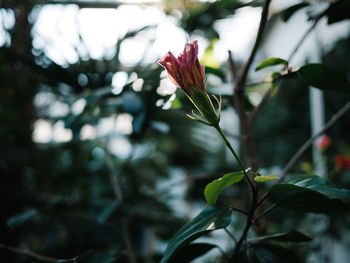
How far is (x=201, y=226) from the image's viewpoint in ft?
1.36

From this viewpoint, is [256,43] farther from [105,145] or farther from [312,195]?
[105,145]

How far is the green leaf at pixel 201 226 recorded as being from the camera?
15.5 inches

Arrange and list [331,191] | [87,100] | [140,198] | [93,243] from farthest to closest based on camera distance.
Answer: [140,198], [93,243], [87,100], [331,191]

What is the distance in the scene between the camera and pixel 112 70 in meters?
1.21

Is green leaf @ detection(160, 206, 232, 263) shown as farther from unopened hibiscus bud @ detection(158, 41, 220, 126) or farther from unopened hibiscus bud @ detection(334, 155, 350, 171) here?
unopened hibiscus bud @ detection(334, 155, 350, 171)

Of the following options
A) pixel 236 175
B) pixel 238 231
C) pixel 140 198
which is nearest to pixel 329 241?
pixel 238 231

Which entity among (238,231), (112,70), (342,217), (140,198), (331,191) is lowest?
(238,231)

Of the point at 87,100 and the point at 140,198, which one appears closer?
the point at 87,100

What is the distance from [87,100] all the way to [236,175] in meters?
0.41

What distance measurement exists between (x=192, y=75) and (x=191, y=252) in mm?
327

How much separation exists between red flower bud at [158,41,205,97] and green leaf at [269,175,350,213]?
0.19 meters

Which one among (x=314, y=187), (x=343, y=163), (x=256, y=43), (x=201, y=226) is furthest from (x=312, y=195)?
(x=343, y=163)

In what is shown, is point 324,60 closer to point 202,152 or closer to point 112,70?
point 202,152

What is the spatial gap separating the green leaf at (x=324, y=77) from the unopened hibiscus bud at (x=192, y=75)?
218mm
